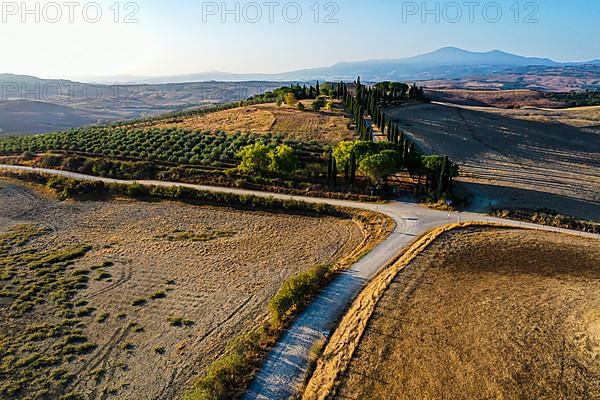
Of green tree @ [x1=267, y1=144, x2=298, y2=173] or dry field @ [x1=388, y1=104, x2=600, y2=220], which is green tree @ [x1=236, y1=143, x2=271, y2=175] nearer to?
green tree @ [x1=267, y1=144, x2=298, y2=173]

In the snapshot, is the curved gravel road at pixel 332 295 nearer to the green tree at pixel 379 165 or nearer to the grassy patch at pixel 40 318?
the green tree at pixel 379 165

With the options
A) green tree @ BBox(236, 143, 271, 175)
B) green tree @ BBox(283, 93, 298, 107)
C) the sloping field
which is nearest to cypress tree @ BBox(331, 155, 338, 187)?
green tree @ BBox(236, 143, 271, 175)

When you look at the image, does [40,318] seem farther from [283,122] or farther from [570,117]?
[570,117]

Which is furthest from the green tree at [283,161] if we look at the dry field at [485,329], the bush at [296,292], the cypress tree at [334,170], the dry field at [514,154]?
the dry field at [485,329]

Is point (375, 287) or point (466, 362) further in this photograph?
point (375, 287)

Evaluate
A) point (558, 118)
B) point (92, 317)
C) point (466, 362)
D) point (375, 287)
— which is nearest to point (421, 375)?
point (466, 362)

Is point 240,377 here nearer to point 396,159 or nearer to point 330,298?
point 330,298
